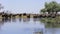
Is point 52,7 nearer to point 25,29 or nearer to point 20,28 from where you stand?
point 20,28

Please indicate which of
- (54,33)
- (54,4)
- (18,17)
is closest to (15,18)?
(18,17)

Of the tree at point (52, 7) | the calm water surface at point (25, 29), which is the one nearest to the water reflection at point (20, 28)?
the calm water surface at point (25, 29)

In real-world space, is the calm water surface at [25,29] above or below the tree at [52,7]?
below

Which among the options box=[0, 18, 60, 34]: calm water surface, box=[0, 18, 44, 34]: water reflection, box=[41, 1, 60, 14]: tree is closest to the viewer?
box=[0, 18, 60, 34]: calm water surface

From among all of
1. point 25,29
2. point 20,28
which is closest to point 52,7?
point 20,28

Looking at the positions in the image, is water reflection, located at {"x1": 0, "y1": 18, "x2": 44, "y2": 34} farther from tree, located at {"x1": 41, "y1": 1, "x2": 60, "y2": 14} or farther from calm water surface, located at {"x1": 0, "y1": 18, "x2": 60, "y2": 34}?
tree, located at {"x1": 41, "y1": 1, "x2": 60, "y2": 14}

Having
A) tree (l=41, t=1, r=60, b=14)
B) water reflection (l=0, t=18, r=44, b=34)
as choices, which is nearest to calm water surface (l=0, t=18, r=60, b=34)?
water reflection (l=0, t=18, r=44, b=34)

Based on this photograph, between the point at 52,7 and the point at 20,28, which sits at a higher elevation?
the point at 52,7

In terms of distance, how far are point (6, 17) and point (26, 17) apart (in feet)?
21.3

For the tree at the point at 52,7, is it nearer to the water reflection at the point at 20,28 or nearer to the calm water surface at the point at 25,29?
the water reflection at the point at 20,28

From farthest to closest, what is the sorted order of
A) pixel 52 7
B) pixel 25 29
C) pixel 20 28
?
pixel 52 7 → pixel 20 28 → pixel 25 29

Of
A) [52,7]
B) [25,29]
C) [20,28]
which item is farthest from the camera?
[52,7]

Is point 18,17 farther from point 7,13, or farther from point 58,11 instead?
point 58,11

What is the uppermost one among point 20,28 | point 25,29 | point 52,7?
point 52,7
